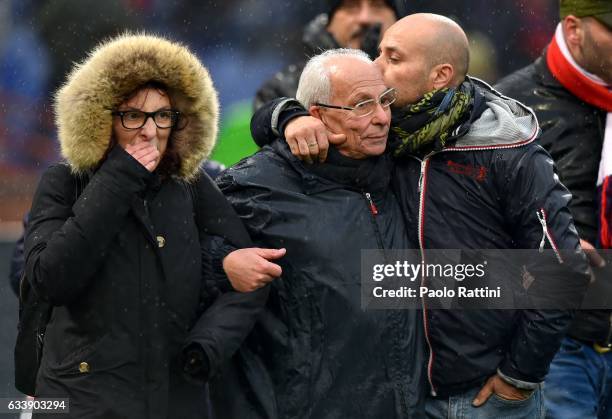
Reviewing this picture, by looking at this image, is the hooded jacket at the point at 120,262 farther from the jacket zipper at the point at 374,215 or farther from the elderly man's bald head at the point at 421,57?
the elderly man's bald head at the point at 421,57

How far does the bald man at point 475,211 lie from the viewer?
15.5 ft

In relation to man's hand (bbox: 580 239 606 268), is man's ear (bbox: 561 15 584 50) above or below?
above

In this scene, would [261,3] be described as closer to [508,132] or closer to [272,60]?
[272,60]

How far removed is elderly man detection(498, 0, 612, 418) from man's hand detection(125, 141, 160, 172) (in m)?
2.09

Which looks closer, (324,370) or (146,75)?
(146,75)

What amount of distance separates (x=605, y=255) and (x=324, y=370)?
5.13 feet

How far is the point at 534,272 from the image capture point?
15.7 ft

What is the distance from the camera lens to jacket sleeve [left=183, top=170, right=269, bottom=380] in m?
4.37

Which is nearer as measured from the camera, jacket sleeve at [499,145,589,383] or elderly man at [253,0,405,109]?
jacket sleeve at [499,145,589,383]

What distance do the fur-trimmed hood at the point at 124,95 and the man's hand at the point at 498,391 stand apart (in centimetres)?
138

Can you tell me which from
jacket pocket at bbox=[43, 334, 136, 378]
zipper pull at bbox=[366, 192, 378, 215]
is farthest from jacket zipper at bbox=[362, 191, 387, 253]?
jacket pocket at bbox=[43, 334, 136, 378]

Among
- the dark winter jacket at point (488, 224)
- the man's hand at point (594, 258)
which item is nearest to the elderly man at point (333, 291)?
the dark winter jacket at point (488, 224)

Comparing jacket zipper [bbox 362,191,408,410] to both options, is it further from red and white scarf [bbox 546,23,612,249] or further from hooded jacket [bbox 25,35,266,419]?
red and white scarf [bbox 546,23,612,249]

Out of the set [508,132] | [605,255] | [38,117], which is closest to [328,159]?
[508,132]
